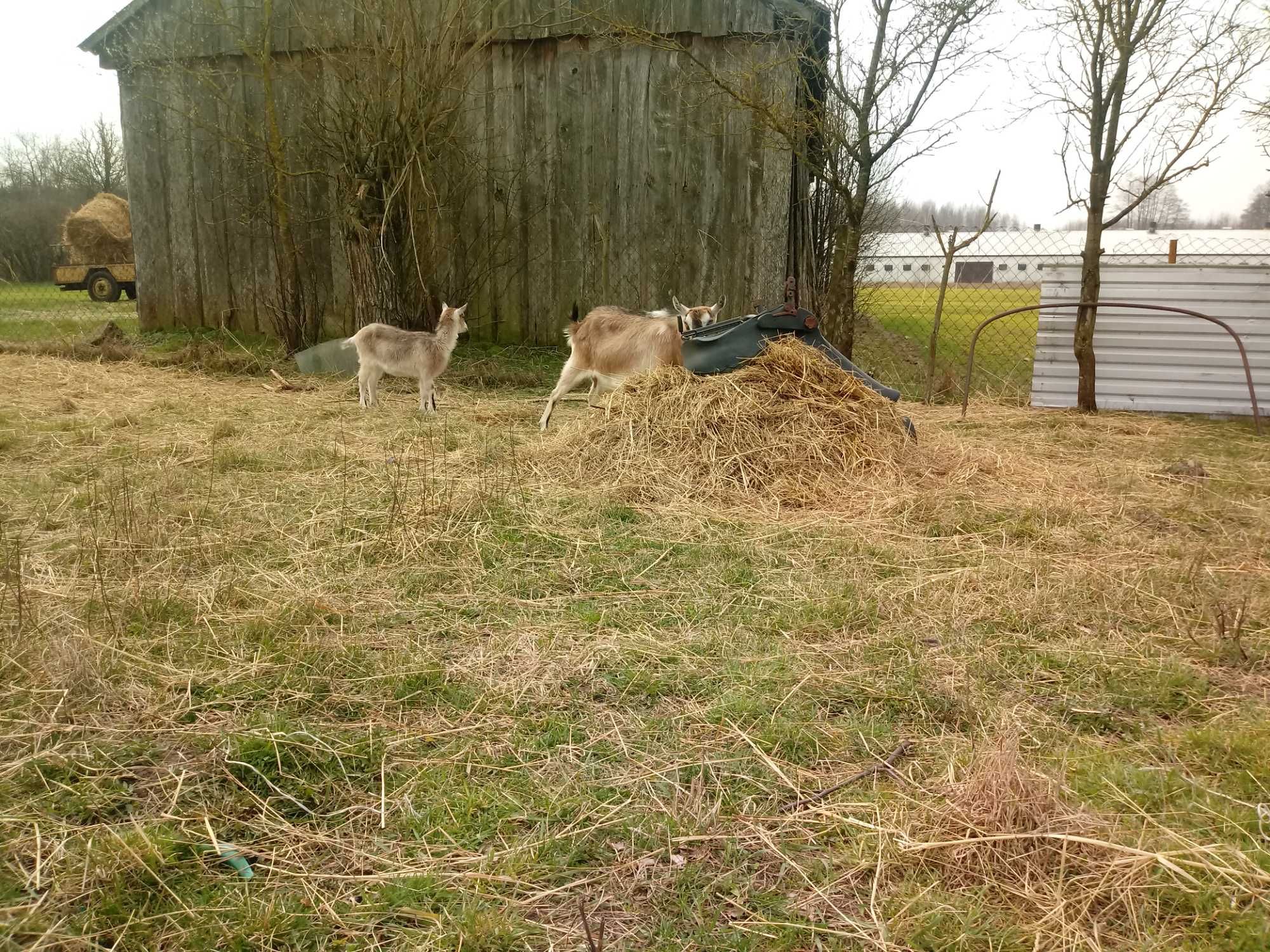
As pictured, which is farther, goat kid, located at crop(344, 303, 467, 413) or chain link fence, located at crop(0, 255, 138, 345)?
chain link fence, located at crop(0, 255, 138, 345)

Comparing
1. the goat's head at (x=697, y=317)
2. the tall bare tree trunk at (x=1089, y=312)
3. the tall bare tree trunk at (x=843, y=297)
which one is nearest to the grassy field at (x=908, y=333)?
the tall bare tree trunk at (x=1089, y=312)

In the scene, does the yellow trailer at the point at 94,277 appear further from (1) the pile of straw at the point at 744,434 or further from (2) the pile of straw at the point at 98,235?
(1) the pile of straw at the point at 744,434

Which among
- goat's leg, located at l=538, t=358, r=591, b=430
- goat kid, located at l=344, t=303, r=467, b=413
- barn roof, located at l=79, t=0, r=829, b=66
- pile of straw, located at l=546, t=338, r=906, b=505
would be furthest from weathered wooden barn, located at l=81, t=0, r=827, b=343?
pile of straw, located at l=546, t=338, r=906, b=505

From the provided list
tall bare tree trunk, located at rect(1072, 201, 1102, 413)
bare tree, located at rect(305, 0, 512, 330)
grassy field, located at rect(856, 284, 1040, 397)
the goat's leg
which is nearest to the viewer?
the goat's leg

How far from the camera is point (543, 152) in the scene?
996 cm

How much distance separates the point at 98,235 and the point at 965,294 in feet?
51.7

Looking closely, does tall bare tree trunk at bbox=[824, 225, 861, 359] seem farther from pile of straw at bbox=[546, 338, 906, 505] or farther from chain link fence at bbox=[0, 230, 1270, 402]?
pile of straw at bbox=[546, 338, 906, 505]

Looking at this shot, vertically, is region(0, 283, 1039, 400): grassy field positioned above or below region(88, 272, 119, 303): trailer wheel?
below

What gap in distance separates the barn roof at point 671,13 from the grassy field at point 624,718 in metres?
5.86

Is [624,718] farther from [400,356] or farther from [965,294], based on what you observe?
[965,294]

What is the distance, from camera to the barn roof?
8586 mm

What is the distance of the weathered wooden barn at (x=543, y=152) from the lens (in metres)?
9.14

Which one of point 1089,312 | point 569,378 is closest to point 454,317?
point 569,378

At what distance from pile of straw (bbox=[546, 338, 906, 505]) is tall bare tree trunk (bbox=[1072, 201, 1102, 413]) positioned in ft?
10.4
